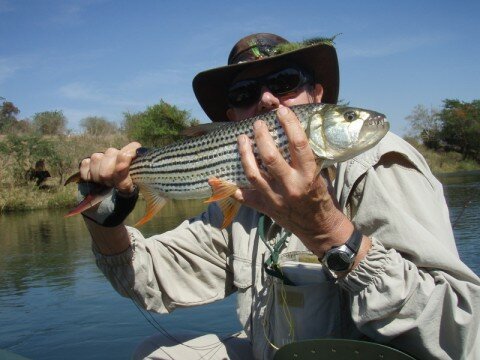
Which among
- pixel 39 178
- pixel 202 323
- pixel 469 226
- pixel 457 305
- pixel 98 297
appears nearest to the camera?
pixel 457 305

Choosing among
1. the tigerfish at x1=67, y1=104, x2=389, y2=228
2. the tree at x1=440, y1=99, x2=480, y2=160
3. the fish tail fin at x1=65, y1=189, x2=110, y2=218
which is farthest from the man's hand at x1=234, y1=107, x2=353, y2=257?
the tree at x1=440, y1=99, x2=480, y2=160

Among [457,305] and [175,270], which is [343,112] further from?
[175,270]

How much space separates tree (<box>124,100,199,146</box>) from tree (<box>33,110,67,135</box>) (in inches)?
659

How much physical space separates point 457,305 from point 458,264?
220 millimetres

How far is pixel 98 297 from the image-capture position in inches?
403

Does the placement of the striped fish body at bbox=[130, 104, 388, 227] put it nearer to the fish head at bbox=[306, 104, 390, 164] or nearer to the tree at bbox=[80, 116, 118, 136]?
the fish head at bbox=[306, 104, 390, 164]

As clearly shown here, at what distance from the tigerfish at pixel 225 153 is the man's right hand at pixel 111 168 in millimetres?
68

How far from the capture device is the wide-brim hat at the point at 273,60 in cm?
448

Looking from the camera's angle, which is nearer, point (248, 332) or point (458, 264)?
point (458, 264)

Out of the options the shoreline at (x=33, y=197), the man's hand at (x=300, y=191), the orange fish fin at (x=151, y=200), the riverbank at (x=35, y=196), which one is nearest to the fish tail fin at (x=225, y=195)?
the man's hand at (x=300, y=191)

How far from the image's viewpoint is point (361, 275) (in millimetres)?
2844

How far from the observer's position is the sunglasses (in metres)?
4.33

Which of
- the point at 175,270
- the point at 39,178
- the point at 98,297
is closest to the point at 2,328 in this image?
the point at 98,297

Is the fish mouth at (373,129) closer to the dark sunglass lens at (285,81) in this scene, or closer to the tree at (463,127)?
the dark sunglass lens at (285,81)
